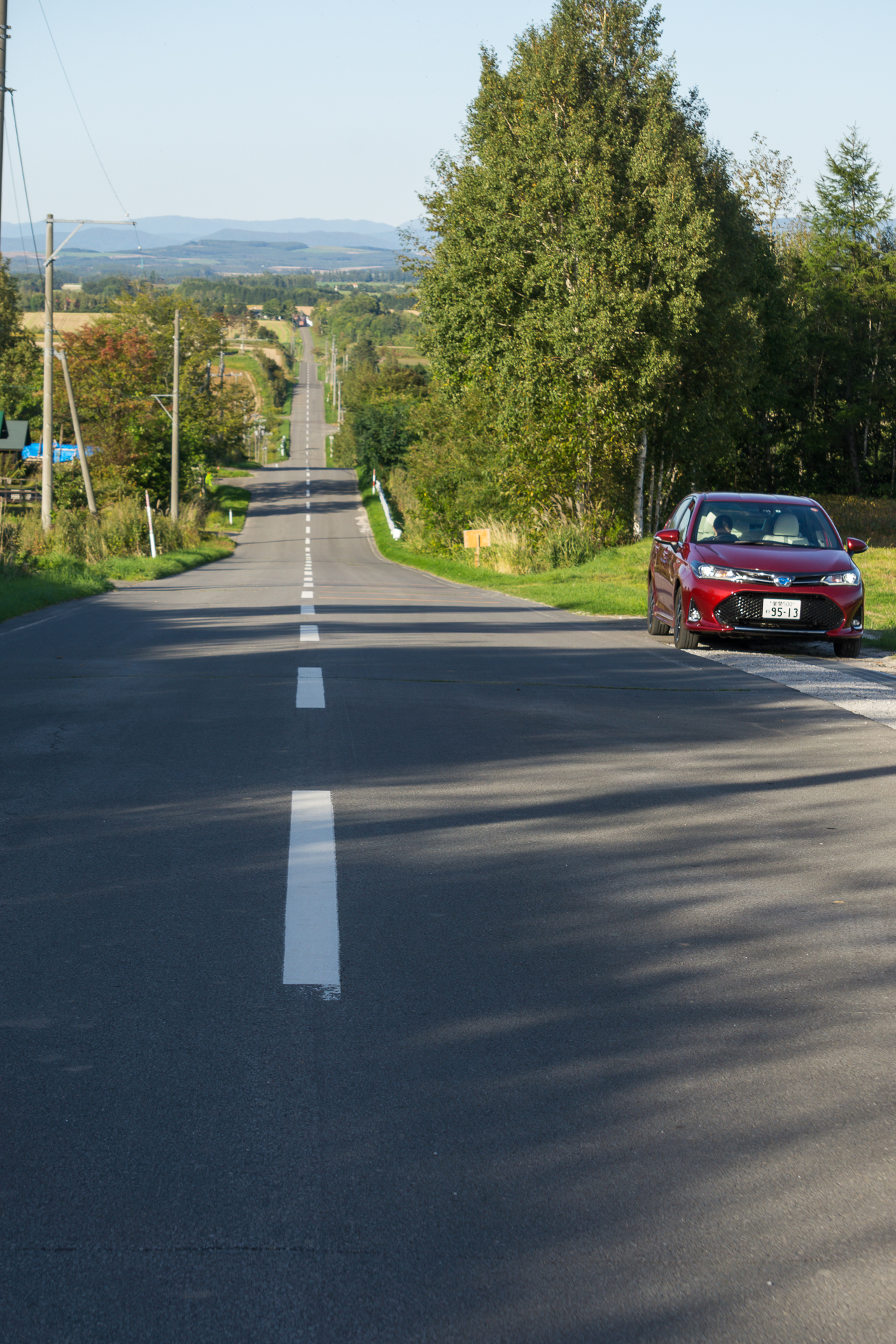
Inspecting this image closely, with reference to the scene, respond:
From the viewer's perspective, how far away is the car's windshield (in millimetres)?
14859

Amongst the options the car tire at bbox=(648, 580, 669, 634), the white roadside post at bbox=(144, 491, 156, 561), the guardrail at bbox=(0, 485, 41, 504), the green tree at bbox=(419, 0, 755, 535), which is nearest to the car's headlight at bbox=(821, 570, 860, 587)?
the car tire at bbox=(648, 580, 669, 634)

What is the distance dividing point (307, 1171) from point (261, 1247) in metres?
0.32

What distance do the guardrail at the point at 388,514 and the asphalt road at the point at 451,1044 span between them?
184ft

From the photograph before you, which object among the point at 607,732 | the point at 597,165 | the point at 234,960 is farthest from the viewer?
the point at 597,165

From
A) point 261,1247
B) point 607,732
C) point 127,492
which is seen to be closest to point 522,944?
point 261,1247

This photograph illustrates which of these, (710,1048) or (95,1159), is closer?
(95,1159)

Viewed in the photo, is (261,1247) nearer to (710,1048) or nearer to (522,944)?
(710,1048)

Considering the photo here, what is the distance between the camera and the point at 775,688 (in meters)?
11.7

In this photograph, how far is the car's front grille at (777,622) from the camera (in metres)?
13.8

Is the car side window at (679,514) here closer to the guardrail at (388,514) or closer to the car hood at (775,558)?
the car hood at (775,558)

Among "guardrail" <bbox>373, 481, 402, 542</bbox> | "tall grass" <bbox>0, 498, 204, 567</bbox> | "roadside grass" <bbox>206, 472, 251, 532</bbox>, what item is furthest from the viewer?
"roadside grass" <bbox>206, 472, 251, 532</bbox>

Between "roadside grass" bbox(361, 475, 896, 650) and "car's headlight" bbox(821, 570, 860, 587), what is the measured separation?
5.35 feet

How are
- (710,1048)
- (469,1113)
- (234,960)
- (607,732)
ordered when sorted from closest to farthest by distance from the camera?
(469,1113)
(710,1048)
(234,960)
(607,732)

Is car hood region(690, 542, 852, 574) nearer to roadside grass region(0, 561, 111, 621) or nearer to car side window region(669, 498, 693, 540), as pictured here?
car side window region(669, 498, 693, 540)
